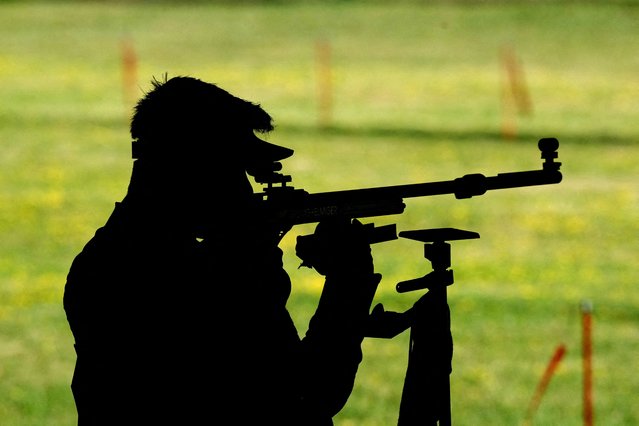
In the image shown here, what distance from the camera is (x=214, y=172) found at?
435 cm

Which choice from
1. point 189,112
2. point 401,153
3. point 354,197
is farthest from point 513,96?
point 189,112

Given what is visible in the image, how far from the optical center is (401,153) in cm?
2612

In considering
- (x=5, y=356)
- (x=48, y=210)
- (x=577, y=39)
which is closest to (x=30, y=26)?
(x=577, y=39)

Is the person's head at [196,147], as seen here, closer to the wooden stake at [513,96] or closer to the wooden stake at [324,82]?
the wooden stake at [513,96]

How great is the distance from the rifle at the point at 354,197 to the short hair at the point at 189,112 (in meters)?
0.16

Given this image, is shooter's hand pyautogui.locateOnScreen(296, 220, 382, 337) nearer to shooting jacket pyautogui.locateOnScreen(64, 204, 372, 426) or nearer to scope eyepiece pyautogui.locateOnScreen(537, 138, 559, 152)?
shooting jacket pyautogui.locateOnScreen(64, 204, 372, 426)

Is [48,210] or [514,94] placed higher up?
[514,94]

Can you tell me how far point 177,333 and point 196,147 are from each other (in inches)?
21.5

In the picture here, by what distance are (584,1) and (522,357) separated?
119ft

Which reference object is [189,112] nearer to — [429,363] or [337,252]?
[337,252]

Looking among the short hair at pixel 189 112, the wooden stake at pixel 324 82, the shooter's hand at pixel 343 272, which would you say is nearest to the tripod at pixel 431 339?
the shooter's hand at pixel 343 272

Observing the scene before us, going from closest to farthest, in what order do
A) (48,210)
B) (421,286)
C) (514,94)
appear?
(421,286) < (48,210) < (514,94)

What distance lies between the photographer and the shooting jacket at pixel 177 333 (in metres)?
4.35

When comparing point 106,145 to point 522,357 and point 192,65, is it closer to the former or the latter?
point 192,65
